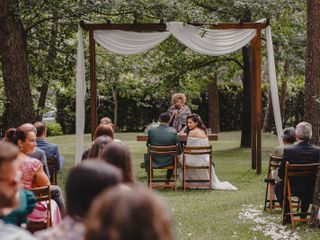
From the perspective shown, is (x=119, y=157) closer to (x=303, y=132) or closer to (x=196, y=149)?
(x=303, y=132)

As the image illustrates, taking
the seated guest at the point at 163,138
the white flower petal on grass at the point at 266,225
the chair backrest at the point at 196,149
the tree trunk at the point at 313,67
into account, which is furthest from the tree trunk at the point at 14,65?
the white flower petal on grass at the point at 266,225

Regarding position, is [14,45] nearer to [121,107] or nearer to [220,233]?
[220,233]

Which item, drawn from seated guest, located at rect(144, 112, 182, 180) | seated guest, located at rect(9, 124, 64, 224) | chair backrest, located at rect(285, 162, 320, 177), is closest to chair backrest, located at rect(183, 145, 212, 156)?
seated guest, located at rect(144, 112, 182, 180)

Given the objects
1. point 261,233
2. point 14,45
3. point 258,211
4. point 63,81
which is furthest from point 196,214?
point 63,81

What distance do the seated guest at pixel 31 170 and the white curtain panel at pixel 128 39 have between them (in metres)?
6.67

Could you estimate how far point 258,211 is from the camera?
938 cm

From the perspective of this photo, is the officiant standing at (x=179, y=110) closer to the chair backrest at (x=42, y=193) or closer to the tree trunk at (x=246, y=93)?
the tree trunk at (x=246, y=93)

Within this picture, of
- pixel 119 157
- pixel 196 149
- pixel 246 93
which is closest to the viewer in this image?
pixel 119 157

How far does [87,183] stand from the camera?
115 inches

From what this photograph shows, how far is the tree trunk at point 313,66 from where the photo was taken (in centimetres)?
1209

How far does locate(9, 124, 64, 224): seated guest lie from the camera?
6.49m

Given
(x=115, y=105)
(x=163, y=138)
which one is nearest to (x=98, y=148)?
(x=163, y=138)

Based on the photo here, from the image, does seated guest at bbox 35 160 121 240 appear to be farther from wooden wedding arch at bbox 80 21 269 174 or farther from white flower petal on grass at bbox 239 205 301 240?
wooden wedding arch at bbox 80 21 269 174

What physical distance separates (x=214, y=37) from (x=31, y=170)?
307 inches
